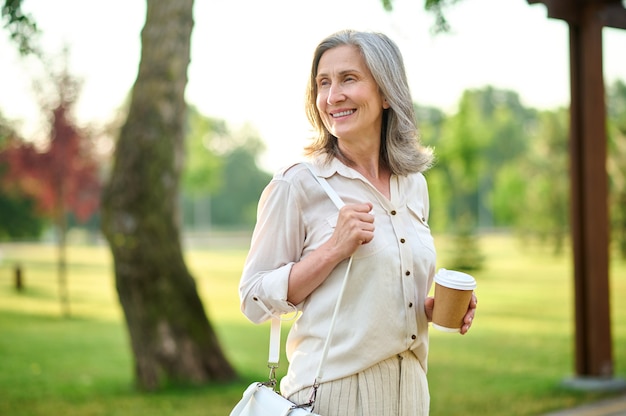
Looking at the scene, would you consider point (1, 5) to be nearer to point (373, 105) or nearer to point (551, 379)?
point (373, 105)

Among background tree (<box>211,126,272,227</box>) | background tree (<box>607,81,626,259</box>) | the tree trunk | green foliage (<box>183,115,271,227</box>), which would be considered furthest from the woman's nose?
background tree (<box>211,126,272,227</box>)

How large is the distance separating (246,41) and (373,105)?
981 centimetres

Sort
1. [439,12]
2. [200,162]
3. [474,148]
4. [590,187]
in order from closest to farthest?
[439,12]
[590,187]
[474,148]
[200,162]

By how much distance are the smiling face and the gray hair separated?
0.6 inches

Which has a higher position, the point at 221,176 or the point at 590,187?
the point at 221,176

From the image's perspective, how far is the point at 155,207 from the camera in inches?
203

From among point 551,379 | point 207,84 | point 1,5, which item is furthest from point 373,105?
point 207,84

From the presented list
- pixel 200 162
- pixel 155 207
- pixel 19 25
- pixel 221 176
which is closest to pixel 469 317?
pixel 19 25

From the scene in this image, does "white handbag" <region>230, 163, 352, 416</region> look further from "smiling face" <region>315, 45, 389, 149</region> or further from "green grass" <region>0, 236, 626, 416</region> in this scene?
"green grass" <region>0, 236, 626, 416</region>

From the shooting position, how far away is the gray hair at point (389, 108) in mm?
1550

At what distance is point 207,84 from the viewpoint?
37.9ft

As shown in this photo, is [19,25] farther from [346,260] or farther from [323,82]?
[346,260]

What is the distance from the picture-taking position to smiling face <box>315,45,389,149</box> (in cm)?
155

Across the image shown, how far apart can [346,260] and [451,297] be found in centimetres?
22
